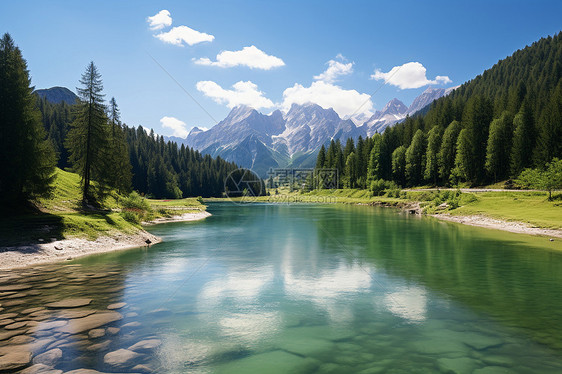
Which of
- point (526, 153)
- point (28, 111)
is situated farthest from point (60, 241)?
point (526, 153)

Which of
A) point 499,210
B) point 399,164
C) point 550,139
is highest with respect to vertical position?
point 550,139

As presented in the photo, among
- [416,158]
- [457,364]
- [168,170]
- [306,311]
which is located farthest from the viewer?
[168,170]

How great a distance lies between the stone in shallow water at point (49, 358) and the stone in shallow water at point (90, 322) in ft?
5.43

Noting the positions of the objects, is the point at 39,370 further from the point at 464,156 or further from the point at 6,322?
the point at 464,156

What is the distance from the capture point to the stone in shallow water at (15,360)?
8847 millimetres

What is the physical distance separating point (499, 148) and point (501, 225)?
51977 millimetres

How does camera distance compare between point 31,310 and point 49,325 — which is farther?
point 31,310

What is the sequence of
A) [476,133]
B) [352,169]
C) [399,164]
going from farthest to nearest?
[352,169], [399,164], [476,133]

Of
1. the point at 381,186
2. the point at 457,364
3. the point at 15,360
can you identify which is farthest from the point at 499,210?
the point at 381,186

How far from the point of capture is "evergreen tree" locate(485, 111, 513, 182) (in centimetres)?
8469

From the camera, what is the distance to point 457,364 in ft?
31.8

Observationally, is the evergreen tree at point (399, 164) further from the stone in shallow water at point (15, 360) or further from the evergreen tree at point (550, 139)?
the stone in shallow water at point (15, 360)

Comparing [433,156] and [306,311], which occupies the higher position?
[433,156]

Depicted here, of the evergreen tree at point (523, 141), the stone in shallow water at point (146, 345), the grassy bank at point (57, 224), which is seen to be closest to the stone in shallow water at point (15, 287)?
the grassy bank at point (57, 224)
